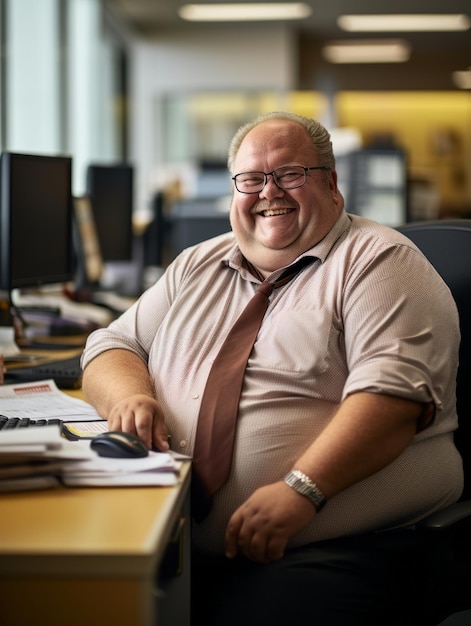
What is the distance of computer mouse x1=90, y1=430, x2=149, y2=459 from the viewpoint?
1.28 m

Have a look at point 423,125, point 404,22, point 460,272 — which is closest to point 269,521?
point 460,272

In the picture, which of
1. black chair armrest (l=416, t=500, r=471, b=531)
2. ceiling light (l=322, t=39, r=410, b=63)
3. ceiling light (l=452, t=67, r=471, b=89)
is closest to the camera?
black chair armrest (l=416, t=500, r=471, b=531)

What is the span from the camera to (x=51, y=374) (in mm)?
2008

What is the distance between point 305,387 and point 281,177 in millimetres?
473

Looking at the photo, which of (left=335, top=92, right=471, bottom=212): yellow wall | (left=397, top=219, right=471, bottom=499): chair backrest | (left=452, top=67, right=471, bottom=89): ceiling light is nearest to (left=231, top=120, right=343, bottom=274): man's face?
(left=397, top=219, right=471, bottom=499): chair backrest

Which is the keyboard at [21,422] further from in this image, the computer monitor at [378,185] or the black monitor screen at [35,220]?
the computer monitor at [378,185]

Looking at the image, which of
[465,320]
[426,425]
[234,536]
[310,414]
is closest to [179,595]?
[234,536]

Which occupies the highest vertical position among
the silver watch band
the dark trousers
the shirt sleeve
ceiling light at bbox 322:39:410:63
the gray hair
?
ceiling light at bbox 322:39:410:63

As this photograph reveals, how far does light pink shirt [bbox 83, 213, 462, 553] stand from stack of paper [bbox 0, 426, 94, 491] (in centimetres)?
36

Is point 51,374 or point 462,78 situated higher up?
point 462,78

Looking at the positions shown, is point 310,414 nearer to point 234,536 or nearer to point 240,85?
point 234,536

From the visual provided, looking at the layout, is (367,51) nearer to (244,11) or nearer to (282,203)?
(244,11)

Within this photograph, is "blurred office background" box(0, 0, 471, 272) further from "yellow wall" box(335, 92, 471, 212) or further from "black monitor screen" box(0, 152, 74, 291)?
"black monitor screen" box(0, 152, 74, 291)

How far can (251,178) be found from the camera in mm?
1772
